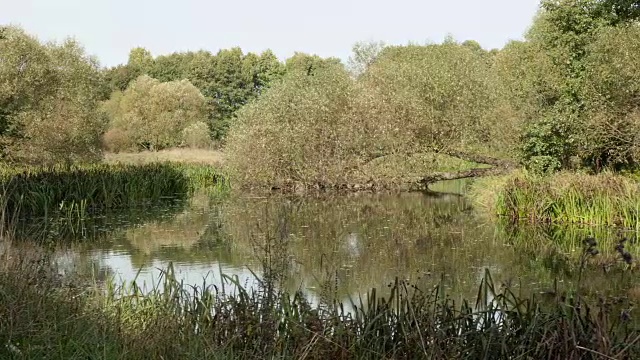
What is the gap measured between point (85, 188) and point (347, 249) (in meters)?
8.12

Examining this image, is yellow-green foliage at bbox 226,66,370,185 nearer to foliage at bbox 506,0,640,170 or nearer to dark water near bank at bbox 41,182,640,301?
dark water near bank at bbox 41,182,640,301

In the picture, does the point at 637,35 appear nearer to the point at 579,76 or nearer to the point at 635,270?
the point at 579,76

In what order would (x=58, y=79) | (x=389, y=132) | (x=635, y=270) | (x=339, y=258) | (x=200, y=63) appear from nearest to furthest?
(x=635, y=270)
(x=339, y=258)
(x=389, y=132)
(x=58, y=79)
(x=200, y=63)

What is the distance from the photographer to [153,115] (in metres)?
45.5

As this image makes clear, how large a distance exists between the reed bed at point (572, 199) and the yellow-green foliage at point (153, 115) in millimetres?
30576

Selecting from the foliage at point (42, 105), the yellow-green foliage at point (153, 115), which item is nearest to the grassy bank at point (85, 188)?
the foliage at point (42, 105)

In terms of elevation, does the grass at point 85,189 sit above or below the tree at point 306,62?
below

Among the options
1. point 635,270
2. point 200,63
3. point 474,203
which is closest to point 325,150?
point 474,203

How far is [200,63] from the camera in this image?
57.8 meters

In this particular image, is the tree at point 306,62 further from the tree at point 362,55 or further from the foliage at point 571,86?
the foliage at point 571,86

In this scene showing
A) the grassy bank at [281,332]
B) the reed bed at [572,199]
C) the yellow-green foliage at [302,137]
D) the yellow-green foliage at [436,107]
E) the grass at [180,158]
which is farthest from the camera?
the grass at [180,158]

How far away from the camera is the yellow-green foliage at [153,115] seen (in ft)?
145

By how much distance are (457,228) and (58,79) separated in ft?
63.8

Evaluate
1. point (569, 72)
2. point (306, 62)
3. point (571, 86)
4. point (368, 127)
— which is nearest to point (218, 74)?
point (306, 62)
